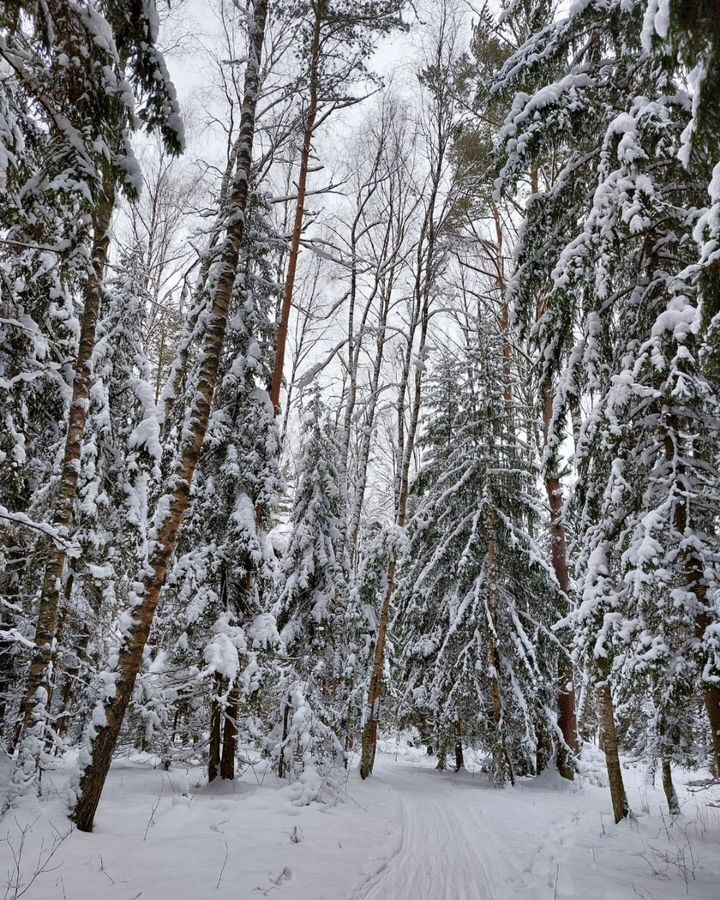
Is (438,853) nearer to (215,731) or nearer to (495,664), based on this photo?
(215,731)

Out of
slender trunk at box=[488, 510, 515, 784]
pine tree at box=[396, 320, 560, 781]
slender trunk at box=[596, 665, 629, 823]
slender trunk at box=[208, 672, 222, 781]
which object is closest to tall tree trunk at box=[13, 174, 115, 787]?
slender trunk at box=[208, 672, 222, 781]

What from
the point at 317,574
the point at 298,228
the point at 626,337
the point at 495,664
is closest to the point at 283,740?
the point at 317,574

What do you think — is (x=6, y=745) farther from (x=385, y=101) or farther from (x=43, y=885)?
(x=385, y=101)

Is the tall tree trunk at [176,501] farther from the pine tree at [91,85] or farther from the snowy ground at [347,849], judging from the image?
the pine tree at [91,85]

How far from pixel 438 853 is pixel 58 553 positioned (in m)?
A: 6.42

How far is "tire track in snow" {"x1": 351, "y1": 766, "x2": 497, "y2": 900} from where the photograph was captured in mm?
5023

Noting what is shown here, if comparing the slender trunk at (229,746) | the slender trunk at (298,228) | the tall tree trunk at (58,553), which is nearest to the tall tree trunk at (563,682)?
the slender trunk at (298,228)

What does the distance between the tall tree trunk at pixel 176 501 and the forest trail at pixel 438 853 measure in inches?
118

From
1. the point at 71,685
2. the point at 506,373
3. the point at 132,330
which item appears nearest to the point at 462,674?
the point at 506,373

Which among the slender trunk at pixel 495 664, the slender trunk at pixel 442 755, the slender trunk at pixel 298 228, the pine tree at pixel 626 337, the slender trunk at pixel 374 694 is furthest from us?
the slender trunk at pixel 442 755

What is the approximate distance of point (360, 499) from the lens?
1440 cm

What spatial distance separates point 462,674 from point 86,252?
36.9 ft

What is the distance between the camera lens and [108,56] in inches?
170

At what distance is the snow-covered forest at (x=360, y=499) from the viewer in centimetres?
494
